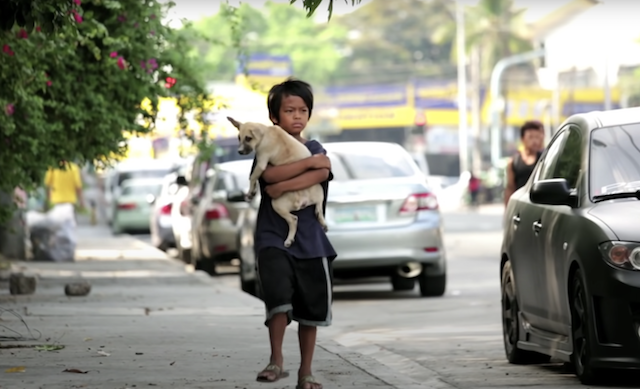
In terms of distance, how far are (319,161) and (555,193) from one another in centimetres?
150

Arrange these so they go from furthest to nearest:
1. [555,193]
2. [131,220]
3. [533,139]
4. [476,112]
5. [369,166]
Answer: [476,112], [131,220], [369,166], [533,139], [555,193]

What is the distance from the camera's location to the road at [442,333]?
9.16 metres

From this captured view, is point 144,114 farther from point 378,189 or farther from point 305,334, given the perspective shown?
point 305,334

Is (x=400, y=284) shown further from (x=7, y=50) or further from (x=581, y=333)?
(x=581, y=333)

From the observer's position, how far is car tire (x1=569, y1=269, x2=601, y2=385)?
8125 mm

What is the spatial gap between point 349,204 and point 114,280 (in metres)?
4.27

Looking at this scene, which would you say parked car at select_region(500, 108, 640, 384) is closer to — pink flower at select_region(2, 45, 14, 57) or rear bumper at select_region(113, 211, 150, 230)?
pink flower at select_region(2, 45, 14, 57)

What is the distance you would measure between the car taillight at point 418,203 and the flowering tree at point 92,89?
108 inches


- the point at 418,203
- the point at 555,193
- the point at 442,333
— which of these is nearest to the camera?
the point at 555,193

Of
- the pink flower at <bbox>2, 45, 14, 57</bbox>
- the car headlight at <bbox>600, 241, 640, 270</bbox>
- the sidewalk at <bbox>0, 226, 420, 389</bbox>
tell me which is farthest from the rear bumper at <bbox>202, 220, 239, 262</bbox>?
the car headlight at <bbox>600, 241, 640, 270</bbox>

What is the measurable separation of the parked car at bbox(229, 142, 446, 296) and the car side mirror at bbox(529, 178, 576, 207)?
7.06 metres

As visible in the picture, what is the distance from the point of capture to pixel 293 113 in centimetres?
783

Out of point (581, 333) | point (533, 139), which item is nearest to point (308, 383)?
point (581, 333)

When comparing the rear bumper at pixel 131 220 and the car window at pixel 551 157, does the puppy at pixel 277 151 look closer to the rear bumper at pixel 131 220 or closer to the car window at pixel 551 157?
the car window at pixel 551 157
